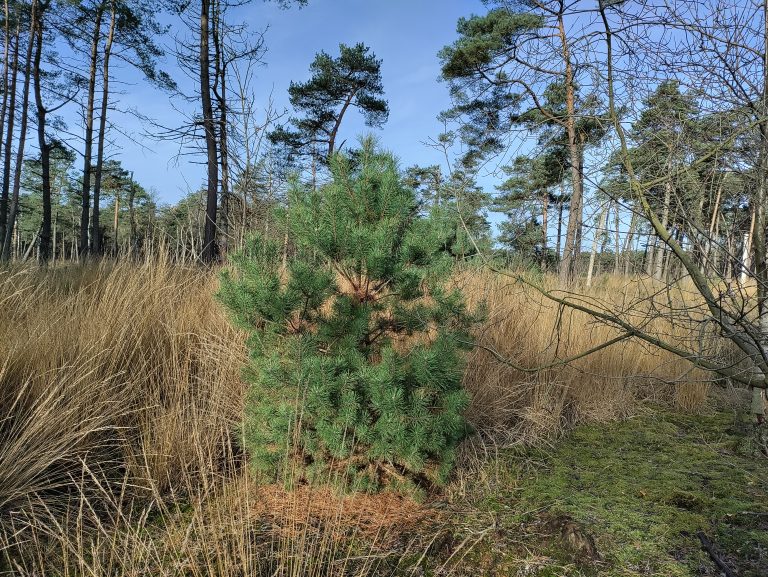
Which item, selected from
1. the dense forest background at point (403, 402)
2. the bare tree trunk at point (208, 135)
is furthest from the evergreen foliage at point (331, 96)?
the dense forest background at point (403, 402)

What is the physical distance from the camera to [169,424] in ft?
7.53

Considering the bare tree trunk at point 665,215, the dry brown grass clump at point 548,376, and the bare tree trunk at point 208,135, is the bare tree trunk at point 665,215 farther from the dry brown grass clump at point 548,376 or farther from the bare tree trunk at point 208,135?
the bare tree trunk at point 208,135

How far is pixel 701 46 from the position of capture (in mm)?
1778

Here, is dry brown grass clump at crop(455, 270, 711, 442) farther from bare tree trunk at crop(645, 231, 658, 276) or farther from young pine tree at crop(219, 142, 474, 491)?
young pine tree at crop(219, 142, 474, 491)

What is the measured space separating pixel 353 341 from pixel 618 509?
1.42 meters

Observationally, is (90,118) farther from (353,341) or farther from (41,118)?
(353,341)

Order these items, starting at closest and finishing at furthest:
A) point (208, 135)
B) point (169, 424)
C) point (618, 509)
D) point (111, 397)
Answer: point (618, 509) < point (169, 424) < point (111, 397) < point (208, 135)

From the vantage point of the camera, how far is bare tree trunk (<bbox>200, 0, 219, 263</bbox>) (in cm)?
898

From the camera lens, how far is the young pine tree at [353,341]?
6.01 feet

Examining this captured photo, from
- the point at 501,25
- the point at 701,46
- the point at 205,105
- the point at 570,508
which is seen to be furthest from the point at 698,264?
the point at 205,105

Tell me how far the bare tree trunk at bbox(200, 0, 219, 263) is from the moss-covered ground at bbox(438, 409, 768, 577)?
785cm

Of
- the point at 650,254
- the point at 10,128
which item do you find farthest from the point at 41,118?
the point at 650,254

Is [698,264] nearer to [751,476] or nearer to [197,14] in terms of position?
[751,476]

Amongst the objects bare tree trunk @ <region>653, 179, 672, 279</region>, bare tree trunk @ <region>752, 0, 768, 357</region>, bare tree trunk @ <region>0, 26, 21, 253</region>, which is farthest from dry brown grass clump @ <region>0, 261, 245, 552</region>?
bare tree trunk @ <region>0, 26, 21, 253</region>
